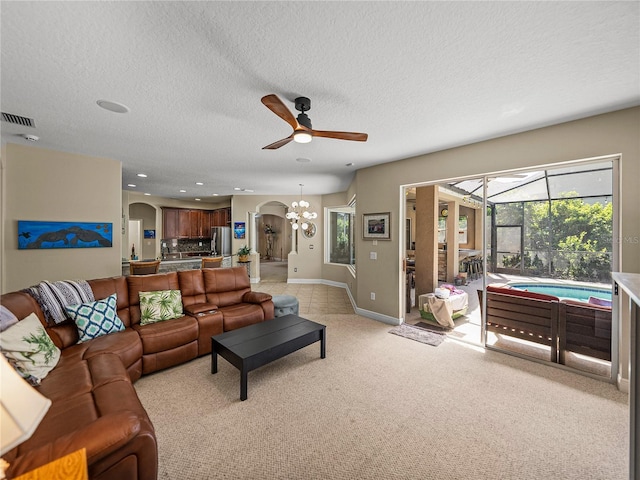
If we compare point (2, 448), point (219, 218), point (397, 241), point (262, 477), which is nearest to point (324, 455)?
point (262, 477)

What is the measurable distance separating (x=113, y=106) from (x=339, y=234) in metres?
5.95

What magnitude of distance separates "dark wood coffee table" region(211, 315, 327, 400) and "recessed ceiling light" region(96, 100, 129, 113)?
7.99 ft

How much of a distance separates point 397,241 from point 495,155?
175 centimetres

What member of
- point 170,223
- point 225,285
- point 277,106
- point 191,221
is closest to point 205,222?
point 191,221

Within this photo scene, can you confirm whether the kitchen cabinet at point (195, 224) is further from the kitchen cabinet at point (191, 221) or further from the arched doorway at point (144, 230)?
the arched doorway at point (144, 230)

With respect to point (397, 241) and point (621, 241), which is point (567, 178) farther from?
point (397, 241)

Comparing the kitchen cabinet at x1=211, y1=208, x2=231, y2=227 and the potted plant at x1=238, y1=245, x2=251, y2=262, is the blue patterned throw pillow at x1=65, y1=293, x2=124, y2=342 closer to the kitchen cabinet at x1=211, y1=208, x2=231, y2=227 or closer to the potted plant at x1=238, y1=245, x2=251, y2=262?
the potted plant at x1=238, y1=245, x2=251, y2=262

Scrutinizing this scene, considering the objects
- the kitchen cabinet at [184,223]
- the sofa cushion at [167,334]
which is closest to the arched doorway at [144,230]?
the kitchen cabinet at [184,223]

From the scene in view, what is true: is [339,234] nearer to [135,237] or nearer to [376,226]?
[376,226]

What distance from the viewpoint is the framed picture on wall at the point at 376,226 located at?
433 centimetres

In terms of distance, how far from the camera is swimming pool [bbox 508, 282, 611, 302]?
2806 mm

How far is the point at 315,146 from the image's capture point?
3531 mm

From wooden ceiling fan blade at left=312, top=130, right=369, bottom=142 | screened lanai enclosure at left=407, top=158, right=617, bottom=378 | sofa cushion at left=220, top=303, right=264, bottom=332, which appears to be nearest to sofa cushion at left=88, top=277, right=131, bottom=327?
sofa cushion at left=220, top=303, right=264, bottom=332

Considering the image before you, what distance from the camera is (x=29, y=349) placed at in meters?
1.80
